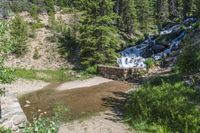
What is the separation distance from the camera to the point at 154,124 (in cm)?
1720

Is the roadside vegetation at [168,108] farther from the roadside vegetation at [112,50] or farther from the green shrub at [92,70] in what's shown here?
the green shrub at [92,70]

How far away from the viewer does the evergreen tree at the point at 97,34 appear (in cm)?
3728

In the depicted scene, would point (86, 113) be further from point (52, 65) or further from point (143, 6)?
point (143, 6)

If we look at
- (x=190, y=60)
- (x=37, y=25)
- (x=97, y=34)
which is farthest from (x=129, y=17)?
(x=190, y=60)

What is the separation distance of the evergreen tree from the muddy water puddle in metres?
6.12

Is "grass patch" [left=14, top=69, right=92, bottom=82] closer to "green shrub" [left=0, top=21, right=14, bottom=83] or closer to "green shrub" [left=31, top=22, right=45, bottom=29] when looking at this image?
"green shrub" [left=31, top=22, right=45, bottom=29]

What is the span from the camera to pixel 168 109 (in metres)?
17.7

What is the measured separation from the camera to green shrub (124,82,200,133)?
1636cm

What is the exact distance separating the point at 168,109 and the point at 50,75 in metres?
19.4

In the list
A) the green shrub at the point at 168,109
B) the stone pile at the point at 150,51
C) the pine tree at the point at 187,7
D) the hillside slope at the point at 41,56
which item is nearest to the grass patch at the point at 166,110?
the green shrub at the point at 168,109

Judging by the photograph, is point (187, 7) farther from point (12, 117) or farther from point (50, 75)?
point (12, 117)

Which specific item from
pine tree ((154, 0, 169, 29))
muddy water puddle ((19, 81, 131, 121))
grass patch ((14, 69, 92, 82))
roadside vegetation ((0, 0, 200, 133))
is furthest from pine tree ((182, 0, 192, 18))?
muddy water puddle ((19, 81, 131, 121))

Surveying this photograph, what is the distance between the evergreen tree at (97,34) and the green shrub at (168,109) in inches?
611

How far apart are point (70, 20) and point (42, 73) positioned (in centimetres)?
2242
